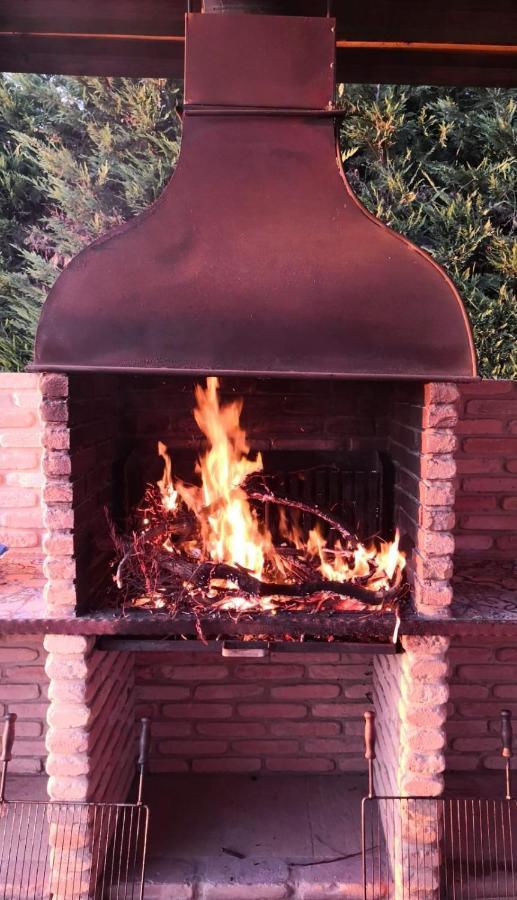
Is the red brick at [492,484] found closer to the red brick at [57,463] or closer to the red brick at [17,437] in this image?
the red brick at [57,463]

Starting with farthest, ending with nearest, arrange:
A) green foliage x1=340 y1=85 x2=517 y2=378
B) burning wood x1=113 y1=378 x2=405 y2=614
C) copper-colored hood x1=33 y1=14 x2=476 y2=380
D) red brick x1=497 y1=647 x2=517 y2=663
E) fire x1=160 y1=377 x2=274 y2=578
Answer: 1. green foliage x1=340 y1=85 x2=517 y2=378
2. red brick x1=497 y1=647 x2=517 y2=663
3. fire x1=160 y1=377 x2=274 y2=578
4. burning wood x1=113 y1=378 x2=405 y2=614
5. copper-colored hood x1=33 y1=14 x2=476 y2=380

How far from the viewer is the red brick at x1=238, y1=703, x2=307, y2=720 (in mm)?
2732

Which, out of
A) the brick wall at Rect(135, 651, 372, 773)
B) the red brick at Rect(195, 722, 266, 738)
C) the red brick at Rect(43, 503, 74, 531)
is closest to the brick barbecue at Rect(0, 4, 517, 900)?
the red brick at Rect(43, 503, 74, 531)

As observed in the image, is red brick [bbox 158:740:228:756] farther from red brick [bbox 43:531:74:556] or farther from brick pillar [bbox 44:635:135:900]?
red brick [bbox 43:531:74:556]

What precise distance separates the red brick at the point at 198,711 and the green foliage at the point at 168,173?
3185 millimetres

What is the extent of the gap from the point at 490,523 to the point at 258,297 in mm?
1374

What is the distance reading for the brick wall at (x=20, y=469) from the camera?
7.85 ft

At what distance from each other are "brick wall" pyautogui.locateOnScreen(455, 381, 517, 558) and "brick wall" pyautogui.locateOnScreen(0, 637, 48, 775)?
1.81m

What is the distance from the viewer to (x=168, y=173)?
16.9ft

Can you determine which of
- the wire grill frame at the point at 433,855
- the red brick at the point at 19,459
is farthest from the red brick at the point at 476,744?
the red brick at the point at 19,459

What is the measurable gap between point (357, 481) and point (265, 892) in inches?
56.6

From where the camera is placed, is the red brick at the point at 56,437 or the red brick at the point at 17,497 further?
the red brick at the point at 17,497

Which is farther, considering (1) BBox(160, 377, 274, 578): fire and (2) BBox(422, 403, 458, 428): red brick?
(1) BBox(160, 377, 274, 578): fire

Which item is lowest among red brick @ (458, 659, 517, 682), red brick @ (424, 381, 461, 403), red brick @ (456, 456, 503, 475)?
red brick @ (458, 659, 517, 682)
